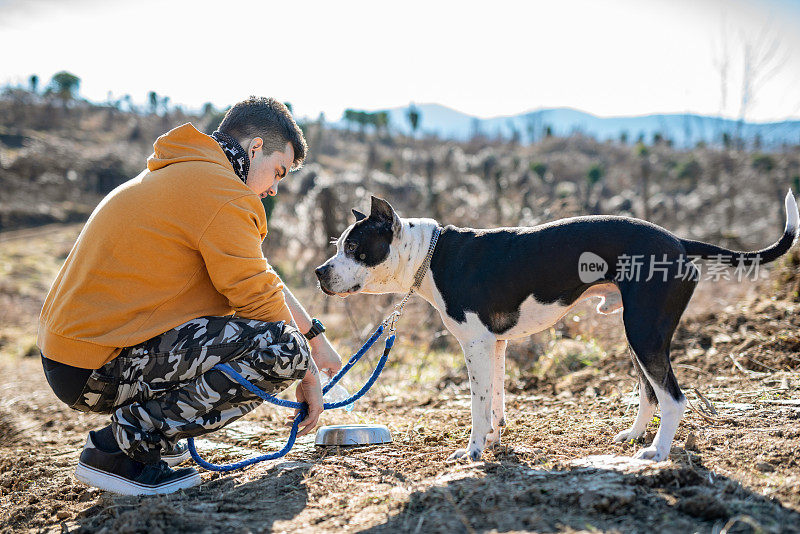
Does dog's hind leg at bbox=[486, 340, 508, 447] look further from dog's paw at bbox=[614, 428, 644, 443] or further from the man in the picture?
the man

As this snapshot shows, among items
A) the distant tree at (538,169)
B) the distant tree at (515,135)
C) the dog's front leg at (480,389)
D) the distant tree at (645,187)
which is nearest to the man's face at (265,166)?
the dog's front leg at (480,389)

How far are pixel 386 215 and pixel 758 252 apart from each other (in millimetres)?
2253

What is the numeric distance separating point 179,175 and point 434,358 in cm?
477

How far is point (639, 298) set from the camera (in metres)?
3.42

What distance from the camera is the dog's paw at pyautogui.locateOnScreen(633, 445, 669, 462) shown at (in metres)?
3.33

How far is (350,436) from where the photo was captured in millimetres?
4184

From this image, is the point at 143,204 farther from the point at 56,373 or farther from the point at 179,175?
the point at 56,373

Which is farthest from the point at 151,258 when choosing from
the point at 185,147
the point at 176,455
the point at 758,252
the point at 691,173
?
the point at 691,173

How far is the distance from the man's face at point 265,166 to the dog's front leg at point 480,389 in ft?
5.14

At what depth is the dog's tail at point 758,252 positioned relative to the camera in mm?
3535

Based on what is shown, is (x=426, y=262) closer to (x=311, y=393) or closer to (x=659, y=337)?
(x=311, y=393)

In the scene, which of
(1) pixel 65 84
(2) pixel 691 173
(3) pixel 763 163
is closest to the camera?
(3) pixel 763 163

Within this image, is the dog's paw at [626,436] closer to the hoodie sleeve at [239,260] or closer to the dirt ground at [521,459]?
the dirt ground at [521,459]

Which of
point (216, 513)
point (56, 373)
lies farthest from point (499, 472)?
point (56, 373)
